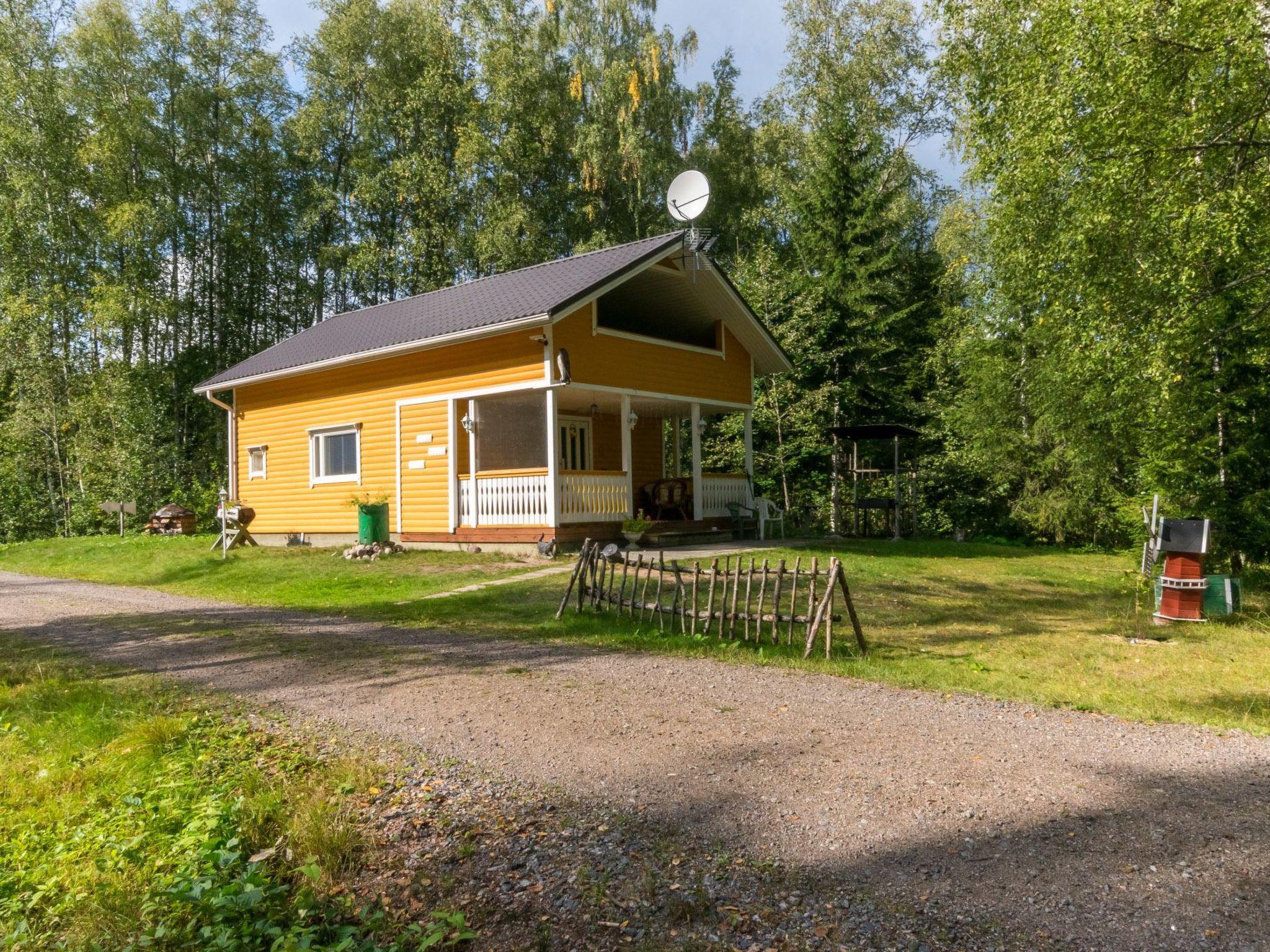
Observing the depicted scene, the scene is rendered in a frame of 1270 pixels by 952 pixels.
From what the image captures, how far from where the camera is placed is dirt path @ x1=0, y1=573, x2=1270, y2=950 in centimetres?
321

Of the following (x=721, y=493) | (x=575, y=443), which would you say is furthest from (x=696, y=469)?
(x=575, y=443)

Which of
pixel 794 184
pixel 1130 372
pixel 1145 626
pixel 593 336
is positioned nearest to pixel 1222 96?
pixel 1130 372

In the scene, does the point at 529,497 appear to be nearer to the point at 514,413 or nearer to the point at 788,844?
the point at 514,413

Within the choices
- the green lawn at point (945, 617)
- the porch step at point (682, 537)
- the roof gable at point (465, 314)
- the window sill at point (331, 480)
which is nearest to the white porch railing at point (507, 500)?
the green lawn at point (945, 617)

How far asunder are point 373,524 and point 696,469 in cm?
654

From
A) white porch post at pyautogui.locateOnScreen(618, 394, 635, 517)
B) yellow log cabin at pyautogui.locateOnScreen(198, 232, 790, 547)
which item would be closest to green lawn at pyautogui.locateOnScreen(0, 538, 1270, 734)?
yellow log cabin at pyautogui.locateOnScreen(198, 232, 790, 547)

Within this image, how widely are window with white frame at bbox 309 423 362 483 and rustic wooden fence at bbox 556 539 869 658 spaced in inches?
369

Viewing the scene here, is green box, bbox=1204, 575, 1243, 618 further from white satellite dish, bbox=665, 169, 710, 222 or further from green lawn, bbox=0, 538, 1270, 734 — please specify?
white satellite dish, bbox=665, 169, 710, 222

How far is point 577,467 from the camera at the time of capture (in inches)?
779

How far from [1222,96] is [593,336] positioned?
10.0 metres

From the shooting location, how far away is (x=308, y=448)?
19797 mm

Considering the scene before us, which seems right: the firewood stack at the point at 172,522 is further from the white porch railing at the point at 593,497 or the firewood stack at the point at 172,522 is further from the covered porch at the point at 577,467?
the white porch railing at the point at 593,497

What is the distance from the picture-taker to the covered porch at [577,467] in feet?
50.9

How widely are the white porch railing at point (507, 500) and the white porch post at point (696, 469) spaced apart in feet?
12.7
